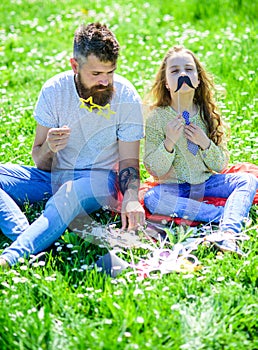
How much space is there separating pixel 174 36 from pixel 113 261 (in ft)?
12.7

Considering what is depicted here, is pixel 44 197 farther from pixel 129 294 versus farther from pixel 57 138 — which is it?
pixel 129 294

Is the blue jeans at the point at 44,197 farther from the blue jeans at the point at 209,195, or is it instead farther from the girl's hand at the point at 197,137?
the girl's hand at the point at 197,137

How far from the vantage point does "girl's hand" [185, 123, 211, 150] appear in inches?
150

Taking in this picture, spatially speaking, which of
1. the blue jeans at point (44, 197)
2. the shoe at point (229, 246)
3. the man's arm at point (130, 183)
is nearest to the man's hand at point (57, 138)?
the blue jeans at point (44, 197)

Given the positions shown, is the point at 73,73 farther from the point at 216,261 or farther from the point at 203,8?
the point at 203,8

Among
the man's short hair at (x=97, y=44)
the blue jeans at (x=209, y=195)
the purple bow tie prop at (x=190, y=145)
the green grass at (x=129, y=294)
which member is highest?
the man's short hair at (x=97, y=44)

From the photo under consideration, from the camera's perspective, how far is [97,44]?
11.6ft

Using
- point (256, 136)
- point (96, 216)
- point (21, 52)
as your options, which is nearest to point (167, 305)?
point (96, 216)

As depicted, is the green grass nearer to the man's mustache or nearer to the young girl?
the young girl

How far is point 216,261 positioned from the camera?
326 cm

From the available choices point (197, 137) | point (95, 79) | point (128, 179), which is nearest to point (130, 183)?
point (128, 179)

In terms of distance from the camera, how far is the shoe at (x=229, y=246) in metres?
3.31

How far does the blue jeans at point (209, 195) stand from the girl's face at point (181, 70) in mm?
532

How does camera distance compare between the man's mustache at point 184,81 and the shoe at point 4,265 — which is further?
the man's mustache at point 184,81
